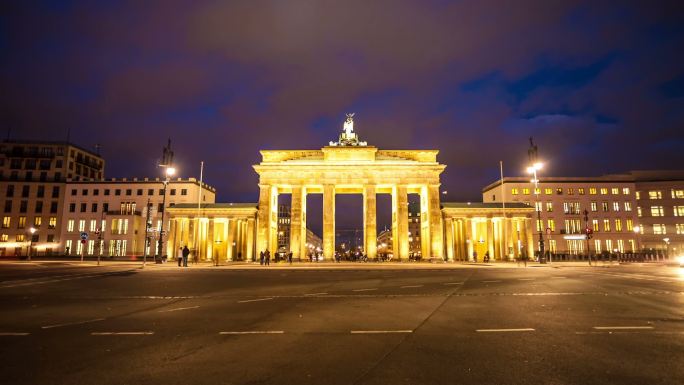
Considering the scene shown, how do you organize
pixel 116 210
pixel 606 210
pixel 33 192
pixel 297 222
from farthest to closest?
pixel 33 192 → pixel 116 210 → pixel 606 210 → pixel 297 222

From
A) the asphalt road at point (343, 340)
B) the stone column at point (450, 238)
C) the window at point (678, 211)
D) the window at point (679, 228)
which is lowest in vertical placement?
the asphalt road at point (343, 340)

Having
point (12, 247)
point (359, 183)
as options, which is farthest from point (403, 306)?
point (12, 247)

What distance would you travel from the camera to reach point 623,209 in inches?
3155

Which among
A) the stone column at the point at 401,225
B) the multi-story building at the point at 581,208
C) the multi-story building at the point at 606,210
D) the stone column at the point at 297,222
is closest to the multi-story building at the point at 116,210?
the stone column at the point at 297,222

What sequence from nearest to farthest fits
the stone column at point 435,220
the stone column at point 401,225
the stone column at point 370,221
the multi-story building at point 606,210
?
the stone column at point 401,225 < the stone column at point 435,220 < the stone column at point 370,221 < the multi-story building at point 606,210

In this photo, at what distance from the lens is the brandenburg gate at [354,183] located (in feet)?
196

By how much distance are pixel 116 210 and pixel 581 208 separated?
101 meters

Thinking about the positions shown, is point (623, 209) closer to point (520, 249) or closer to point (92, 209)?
point (520, 249)

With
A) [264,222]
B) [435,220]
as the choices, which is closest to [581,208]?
[435,220]

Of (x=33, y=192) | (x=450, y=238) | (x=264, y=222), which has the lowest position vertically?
(x=450, y=238)

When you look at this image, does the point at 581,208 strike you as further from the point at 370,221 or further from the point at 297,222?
the point at 297,222

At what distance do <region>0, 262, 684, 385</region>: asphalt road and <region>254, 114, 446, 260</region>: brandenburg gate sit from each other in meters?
45.1

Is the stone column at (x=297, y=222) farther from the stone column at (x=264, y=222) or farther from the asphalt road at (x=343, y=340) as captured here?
the asphalt road at (x=343, y=340)

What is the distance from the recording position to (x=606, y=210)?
262 ft
